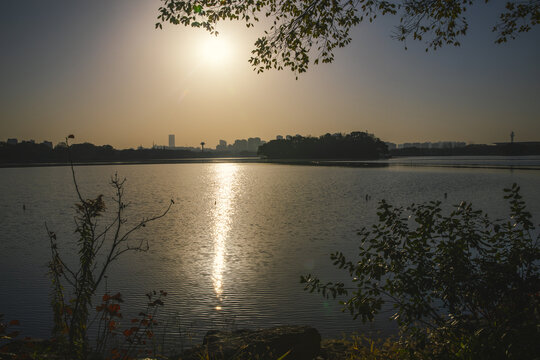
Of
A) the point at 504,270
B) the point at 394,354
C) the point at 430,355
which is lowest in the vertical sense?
the point at 394,354

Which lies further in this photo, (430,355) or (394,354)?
Result: (394,354)

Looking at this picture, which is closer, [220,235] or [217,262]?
[217,262]

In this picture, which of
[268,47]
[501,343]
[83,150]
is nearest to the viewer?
[501,343]

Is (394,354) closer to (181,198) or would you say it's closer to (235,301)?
(235,301)

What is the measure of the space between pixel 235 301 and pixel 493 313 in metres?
7.68

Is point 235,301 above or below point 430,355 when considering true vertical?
below

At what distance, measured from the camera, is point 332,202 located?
3647cm

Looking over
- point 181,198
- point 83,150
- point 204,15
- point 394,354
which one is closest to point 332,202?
point 181,198

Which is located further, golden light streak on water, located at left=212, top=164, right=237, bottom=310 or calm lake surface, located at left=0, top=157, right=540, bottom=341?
golden light streak on water, located at left=212, top=164, right=237, bottom=310

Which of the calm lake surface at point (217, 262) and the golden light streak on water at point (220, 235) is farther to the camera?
the golden light streak on water at point (220, 235)

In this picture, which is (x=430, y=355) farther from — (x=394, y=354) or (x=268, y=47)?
(x=268, y=47)

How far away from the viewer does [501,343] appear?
488cm

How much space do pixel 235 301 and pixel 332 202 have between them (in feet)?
84.0

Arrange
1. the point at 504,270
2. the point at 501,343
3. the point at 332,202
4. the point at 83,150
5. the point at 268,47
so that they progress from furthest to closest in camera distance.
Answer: the point at 83,150 → the point at 332,202 → the point at 268,47 → the point at 504,270 → the point at 501,343
